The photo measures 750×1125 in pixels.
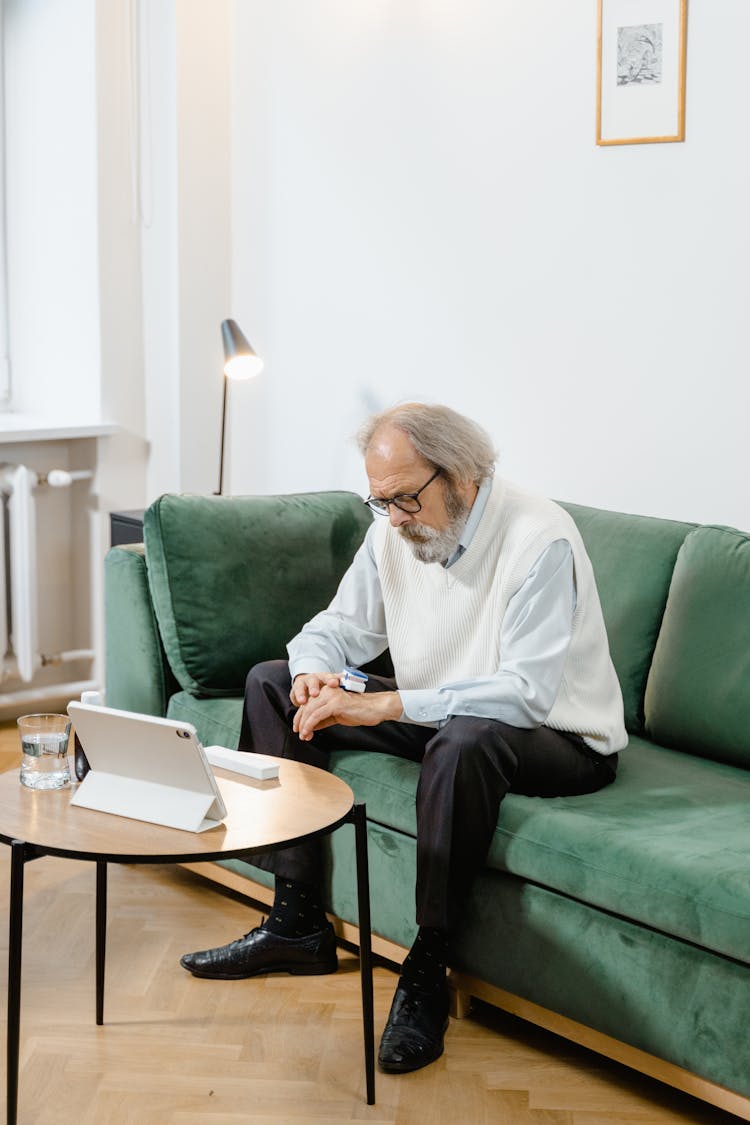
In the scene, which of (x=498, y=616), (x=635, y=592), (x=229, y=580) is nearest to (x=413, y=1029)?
(x=498, y=616)

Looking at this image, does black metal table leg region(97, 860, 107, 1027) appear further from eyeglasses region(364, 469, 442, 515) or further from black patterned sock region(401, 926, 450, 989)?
eyeglasses region(364, 469, 442, 515)

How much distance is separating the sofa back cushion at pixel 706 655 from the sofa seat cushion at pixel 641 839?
0.20 ft

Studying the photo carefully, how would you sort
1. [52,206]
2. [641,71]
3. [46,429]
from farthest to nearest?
1. [52,206]
2. [46,429]
3. [641,71]

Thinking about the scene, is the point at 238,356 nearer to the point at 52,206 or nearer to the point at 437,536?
the point at 52,206

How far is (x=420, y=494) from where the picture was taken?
2.32 m

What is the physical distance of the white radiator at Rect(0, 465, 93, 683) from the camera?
3738 millimetres

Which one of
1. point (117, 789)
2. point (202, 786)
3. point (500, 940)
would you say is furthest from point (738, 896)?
point (117, 789)

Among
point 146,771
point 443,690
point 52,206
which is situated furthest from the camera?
point 52,206

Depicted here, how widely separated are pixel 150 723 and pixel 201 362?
7.30ft

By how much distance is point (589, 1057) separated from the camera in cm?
214

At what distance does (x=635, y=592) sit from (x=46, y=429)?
1.86m

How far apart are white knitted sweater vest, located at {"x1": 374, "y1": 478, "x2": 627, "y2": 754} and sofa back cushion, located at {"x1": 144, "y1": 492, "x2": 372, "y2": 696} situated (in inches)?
17.5

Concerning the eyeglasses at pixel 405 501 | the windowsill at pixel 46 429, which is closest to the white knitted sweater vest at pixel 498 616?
the eyeglasses at pixel 405 501

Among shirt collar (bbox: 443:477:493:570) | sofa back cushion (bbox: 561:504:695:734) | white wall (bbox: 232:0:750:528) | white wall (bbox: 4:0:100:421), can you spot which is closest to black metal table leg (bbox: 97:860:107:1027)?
shirt collar (bbox: 443:477:493:570)
